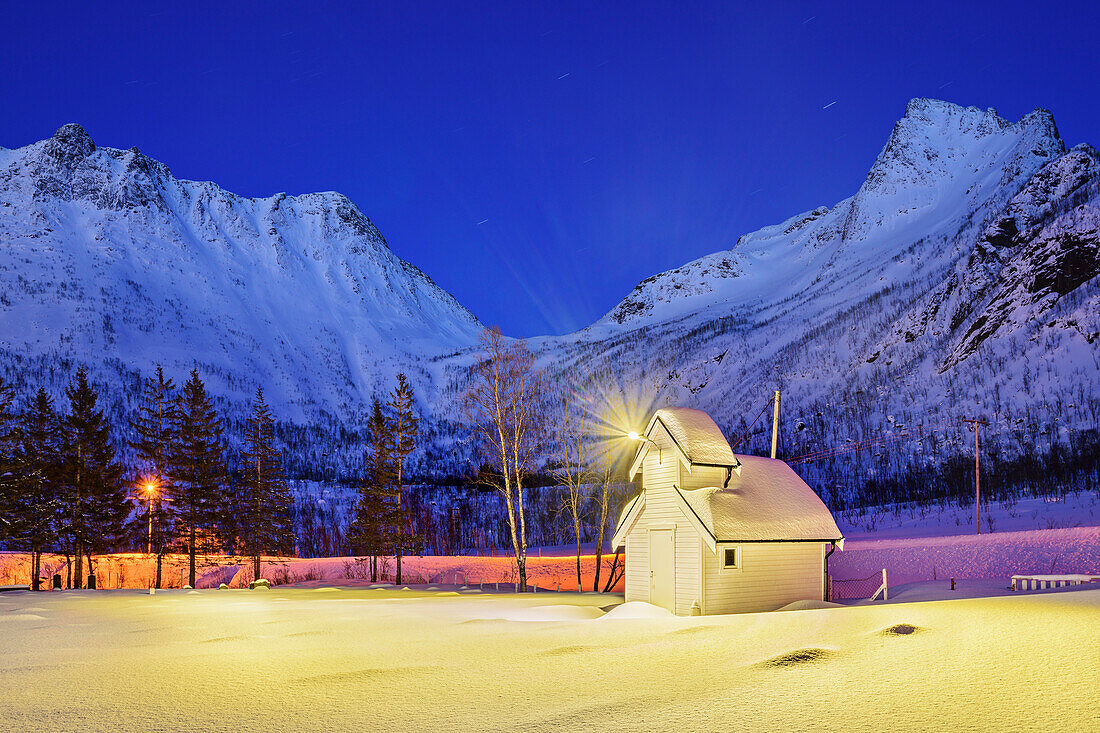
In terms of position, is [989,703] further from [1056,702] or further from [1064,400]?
[1064,400]

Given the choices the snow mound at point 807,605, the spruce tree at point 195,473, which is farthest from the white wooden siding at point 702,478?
the spruce tree at point 195,473

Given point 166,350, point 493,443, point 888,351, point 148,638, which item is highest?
point 166,350

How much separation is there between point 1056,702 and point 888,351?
473 feet

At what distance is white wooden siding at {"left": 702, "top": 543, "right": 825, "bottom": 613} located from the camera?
2189cm

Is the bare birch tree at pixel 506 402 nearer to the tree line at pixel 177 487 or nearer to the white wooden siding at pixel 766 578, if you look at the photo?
the tree line at pixel 177 487

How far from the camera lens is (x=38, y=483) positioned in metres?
42.5

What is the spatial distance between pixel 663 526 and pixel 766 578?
3.49 metres

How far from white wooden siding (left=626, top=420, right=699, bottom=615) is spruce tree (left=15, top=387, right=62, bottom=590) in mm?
35212

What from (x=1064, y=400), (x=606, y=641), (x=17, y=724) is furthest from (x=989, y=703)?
(x=1064, y=400)

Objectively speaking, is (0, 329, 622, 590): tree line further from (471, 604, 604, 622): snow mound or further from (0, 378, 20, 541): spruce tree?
(471, 604, 604, 622): snow mound

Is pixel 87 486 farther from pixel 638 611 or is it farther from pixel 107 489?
pixel 638 611

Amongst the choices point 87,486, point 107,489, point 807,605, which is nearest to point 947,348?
point 807,605

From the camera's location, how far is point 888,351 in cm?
14012

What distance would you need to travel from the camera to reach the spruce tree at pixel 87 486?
43.4 metres
